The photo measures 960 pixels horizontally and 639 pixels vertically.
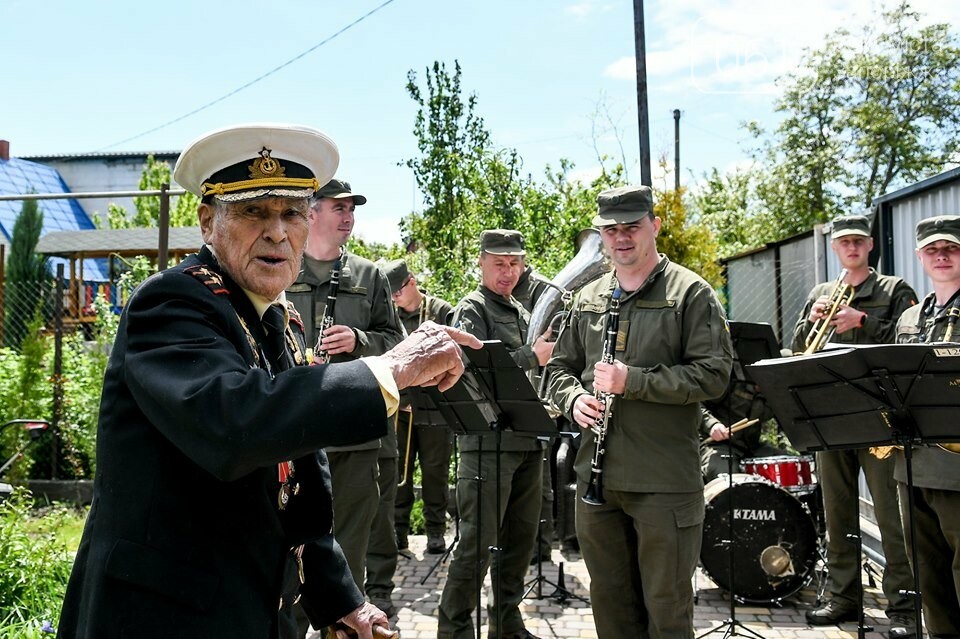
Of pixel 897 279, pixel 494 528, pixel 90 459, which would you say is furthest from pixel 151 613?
pixel 90 459

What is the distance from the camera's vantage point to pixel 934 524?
4844mm

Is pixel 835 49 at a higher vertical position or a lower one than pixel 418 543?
higher

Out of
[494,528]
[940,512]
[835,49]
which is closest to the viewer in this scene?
[940,512]

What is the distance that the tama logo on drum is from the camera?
20.0 ft

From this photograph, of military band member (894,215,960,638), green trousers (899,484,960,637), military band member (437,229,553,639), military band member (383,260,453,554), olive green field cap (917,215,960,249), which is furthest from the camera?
military band member (383,260,453,554)

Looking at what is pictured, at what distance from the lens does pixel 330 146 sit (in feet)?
7.49

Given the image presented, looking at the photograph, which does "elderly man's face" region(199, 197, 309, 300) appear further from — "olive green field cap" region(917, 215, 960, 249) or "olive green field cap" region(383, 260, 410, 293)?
"olive green field cap" region(383, 260, 410, 293)

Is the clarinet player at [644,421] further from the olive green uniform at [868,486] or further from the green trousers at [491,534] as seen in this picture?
the olive green uniform at [868,486]

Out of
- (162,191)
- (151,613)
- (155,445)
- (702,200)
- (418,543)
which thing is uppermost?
(702,200)

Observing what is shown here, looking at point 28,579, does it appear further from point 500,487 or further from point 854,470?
point 854,470

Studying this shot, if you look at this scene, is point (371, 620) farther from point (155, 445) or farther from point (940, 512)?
point (940, 512)

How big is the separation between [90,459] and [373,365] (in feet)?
27.7

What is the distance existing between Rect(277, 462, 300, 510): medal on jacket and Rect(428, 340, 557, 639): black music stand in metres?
2.02

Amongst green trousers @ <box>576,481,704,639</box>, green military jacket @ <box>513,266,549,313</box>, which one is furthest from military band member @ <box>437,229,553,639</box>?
green military jacket @ <box>513,266,549,313</box>
